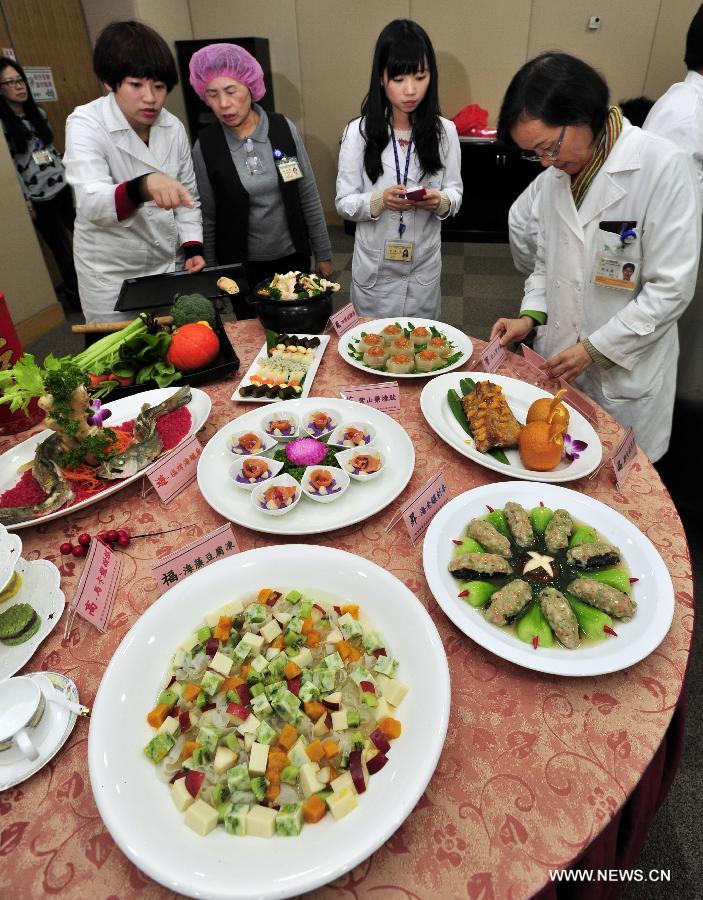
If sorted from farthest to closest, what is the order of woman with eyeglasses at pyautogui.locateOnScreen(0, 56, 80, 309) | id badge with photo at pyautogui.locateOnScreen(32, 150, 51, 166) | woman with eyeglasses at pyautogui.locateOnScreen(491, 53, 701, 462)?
id badge with photo at pyautogui.locateOnScreen(32, 150, 51, 166) < woman with eyeglasses at pyautogui.locateOnScreen(0, 56, 80, 309) < woman with eyeglasses at pyautogui.locateOnScreen(491, 53, 701, 462)

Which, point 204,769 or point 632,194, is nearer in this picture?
point 204,769

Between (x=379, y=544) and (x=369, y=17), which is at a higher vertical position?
(x=369, y=17)

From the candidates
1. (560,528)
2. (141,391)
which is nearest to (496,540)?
(560,528)

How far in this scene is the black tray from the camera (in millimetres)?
1632

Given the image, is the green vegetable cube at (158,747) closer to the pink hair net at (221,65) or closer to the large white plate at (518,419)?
the large white plate at (518,419)

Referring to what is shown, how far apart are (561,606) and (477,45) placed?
679 centimetres

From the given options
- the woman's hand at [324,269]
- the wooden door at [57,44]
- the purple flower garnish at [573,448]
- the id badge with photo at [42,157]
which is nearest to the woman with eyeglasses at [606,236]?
the purple flower garnish at [573,448]

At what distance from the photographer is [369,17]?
19.0ft

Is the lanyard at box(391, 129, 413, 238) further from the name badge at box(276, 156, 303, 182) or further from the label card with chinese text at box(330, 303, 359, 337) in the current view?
the label card with chinese text at box(330, 303, 359, 337)

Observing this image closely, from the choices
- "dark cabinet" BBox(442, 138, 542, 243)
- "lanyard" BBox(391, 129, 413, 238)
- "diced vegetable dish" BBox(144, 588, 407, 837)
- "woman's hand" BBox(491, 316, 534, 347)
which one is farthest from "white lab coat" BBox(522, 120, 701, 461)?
"dark cabinet" BBox(442, 138, 542, 243)

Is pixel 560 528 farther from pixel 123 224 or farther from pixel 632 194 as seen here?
pixel 123 224

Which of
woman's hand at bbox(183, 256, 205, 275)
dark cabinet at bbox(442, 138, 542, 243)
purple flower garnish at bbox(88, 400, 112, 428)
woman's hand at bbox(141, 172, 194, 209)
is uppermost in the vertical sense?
woman's hand at bbox(141, 172, 194, 209)

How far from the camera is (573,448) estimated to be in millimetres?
1380

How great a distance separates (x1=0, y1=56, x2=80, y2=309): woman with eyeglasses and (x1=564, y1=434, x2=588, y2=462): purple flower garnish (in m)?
4.35
